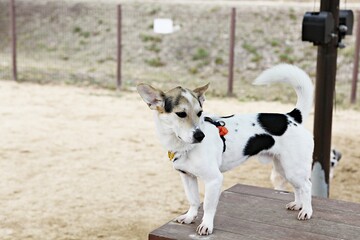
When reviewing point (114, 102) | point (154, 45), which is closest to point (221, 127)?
point (114, 102)

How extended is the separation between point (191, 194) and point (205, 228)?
0.19 meters

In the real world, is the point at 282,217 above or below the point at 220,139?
below

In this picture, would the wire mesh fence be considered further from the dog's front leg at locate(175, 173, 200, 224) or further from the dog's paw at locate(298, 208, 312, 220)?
the dog's front leg at locate(175, 173, 200, 224)

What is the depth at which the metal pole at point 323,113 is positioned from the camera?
527 cm

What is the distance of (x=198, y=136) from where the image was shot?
289 centimetres

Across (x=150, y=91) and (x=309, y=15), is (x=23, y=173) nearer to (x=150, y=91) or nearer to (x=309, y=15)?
(x=309, y=15)

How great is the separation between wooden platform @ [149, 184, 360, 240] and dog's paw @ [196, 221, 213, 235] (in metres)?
0.03

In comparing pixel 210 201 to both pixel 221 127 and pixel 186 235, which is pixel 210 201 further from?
pixel 221 127

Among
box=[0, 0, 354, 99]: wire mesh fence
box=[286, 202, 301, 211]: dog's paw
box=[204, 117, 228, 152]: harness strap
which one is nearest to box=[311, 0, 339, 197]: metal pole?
box=[286, 202, 301, 211]: dog's paw

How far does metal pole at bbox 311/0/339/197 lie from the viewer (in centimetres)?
527

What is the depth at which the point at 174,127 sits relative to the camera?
9.74 feet

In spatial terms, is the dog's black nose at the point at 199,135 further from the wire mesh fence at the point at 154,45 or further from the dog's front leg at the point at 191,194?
the wire mesh fence at the point at 154,45

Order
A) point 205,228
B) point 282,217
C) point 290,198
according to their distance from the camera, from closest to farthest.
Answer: point 205,228, point 282,217, point 290,198

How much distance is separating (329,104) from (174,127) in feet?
8.73
